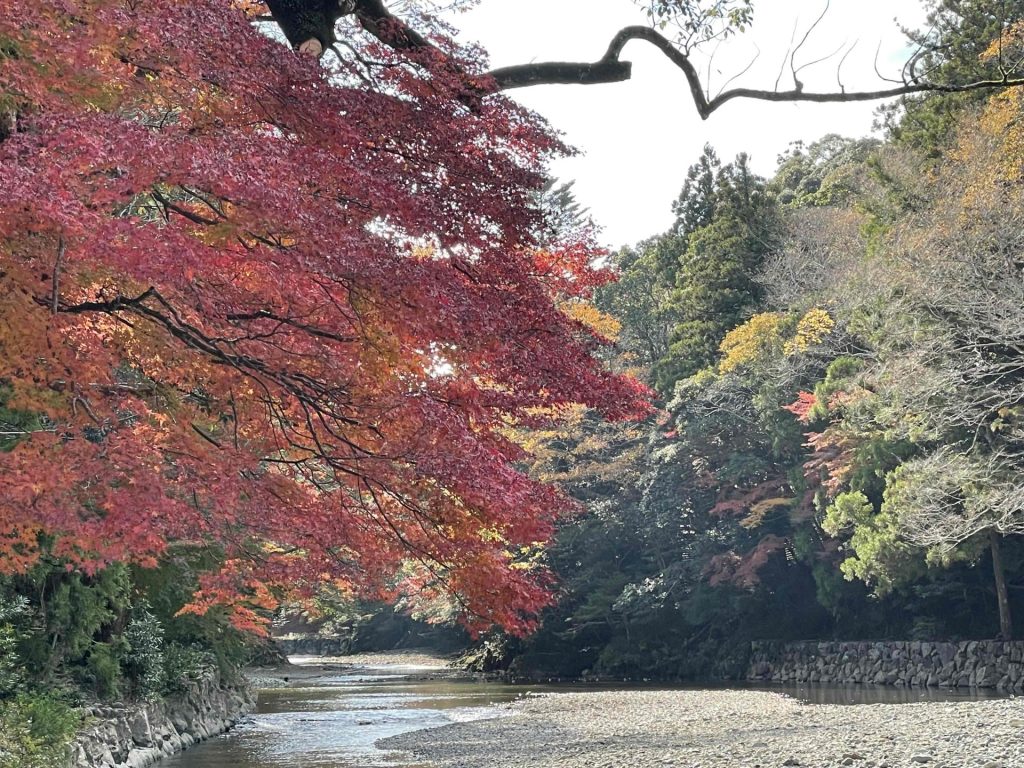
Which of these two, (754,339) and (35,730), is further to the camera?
(754,339)

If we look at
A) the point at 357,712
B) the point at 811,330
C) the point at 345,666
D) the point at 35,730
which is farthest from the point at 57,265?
the point at 345,666

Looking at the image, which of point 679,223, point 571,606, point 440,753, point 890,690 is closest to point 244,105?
point 440,753

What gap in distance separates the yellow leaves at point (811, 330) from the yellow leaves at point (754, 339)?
3.55 feet

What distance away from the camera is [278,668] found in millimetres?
40438

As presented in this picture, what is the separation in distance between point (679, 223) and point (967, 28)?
1867cm

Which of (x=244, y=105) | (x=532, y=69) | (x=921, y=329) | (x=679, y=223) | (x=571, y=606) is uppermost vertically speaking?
(x=679, y=223)

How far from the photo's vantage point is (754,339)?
97.1 feet

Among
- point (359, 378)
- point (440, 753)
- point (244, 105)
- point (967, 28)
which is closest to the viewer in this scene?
point (244, 105)

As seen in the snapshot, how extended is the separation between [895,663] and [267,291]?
2380 cm

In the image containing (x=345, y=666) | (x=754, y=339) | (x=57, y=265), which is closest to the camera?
(x=57, y=265)

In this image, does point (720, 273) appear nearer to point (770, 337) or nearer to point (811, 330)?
point (770, 337)

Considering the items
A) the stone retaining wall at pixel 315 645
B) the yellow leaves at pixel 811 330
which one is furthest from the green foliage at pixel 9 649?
the stone retaining wall at pixel 315 645

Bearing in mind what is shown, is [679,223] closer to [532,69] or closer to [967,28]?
[967,28]

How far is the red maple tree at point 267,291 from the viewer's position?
206 inches
